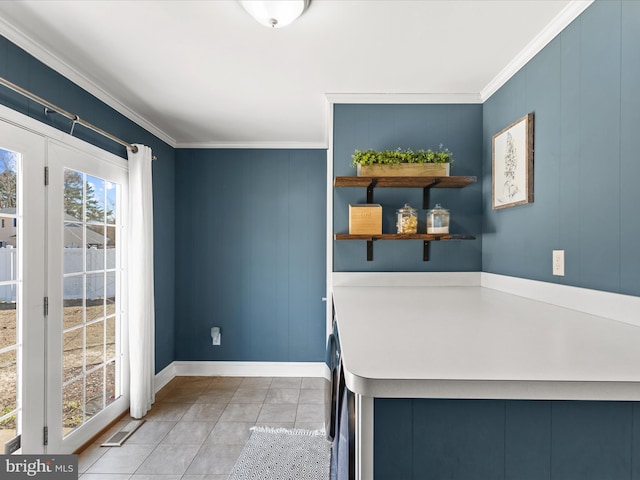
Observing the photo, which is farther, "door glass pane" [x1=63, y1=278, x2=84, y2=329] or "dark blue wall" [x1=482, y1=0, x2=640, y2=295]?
"door glass pane" [x1=63, y1=278, x2=84, y2=329]

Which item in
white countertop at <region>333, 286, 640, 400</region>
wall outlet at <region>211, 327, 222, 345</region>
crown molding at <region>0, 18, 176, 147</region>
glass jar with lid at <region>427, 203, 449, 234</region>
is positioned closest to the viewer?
white countertop at <region>333, 286, 640, 400</region>

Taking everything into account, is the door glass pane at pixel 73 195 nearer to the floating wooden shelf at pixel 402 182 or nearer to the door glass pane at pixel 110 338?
the door glass pane at pixel 110 338

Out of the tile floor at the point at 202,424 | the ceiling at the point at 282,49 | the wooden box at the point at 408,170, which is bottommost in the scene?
the tile floor at the point at 202,424

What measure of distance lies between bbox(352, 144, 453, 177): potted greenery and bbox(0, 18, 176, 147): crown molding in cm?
175

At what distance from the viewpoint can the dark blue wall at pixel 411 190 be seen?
2498 millimetres

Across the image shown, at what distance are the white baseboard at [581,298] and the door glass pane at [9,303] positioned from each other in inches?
102

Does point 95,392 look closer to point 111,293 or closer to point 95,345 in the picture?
point 95,345

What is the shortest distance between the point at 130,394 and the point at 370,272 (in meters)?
2.12

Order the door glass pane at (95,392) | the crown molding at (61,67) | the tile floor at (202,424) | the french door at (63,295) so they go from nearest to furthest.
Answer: the crown molding at (61,67), the french door at (63,295), the tile floor at (202,424), the door glass pane at (95,392)

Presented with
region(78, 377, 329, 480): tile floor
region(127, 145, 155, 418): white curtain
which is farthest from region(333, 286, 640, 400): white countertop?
region(127, 145, 155, 418): white curtain

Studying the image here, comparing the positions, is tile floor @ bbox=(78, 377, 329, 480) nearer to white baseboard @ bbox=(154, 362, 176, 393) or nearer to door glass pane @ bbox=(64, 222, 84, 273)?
white baseboard @ bbox=(154, 362, 176, 393)

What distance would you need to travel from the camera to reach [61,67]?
2059 millimetres

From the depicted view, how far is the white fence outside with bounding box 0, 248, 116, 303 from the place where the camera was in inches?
69.8

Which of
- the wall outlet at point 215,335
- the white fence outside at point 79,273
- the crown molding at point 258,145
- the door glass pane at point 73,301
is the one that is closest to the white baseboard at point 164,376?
the wall outlet at point 215,335
